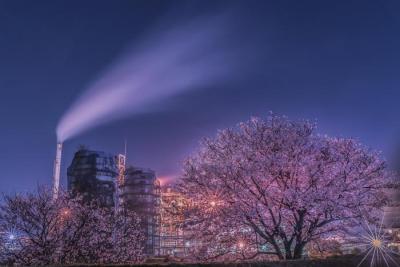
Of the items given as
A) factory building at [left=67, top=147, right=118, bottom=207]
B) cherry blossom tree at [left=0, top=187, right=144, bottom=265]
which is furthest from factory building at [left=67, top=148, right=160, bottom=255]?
cherry blossom tree at [left=0, top=187, right=144, bottom=265]

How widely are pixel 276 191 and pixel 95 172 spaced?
72872 millimetres

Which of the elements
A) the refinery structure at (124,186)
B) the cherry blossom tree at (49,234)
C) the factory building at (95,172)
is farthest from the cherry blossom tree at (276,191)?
the factory building at (95,172)

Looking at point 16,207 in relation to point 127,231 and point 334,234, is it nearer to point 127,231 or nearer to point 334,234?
point 127,231

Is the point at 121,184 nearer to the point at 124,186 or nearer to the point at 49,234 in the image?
the point at 124,186

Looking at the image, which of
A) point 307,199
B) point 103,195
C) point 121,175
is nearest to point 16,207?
point 307,199

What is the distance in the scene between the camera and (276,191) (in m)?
25.6

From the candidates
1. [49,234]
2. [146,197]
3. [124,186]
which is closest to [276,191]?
[49,234]

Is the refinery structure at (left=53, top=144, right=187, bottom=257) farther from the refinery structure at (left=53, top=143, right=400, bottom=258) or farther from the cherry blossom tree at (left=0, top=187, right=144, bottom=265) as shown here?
the cherry blossom tree at (left=0, top=187, right=144, bottom=265)

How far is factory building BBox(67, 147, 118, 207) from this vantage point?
90950 mm

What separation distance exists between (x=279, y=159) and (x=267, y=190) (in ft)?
6.22

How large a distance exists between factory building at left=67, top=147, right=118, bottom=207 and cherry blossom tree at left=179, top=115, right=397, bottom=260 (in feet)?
217

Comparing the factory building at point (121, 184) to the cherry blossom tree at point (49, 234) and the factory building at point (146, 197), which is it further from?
the cherry blossom tree at point (49, 234)

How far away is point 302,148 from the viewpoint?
2595cm

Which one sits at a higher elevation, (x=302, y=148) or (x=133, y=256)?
(x=302, y=148)
